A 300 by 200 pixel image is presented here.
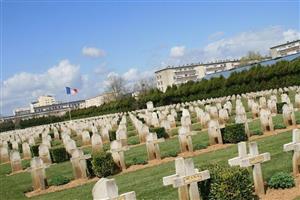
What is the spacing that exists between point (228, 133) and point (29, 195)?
7.60 metres

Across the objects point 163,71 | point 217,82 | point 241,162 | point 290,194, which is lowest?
point 290,194

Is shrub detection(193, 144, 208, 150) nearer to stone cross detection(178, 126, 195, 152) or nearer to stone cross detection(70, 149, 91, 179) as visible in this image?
stone cross detection(178, 126, 195, 152)

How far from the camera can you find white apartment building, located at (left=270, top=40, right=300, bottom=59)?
143m

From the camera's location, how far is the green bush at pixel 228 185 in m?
8.02

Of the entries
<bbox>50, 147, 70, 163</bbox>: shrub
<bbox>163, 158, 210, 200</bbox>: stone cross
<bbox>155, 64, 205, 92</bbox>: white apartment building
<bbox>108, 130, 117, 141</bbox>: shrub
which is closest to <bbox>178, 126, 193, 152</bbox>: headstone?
<bbox>50, 147, 70, 163</bbox>: shrub

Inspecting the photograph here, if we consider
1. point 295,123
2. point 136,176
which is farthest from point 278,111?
point 136,176

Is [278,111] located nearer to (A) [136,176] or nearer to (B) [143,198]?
(A) [136,176]

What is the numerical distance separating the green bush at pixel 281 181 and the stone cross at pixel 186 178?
1.98 m

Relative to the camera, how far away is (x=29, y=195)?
13.8 metres

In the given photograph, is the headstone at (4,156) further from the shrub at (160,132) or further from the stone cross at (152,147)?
the stone cross at (152,147)

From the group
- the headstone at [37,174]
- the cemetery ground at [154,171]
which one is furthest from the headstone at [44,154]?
the headstone at [37,174]

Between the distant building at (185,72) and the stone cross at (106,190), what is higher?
the distant building at (185,72)

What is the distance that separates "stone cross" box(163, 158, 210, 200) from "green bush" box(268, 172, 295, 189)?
1.98 m

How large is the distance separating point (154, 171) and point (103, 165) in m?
1.88
